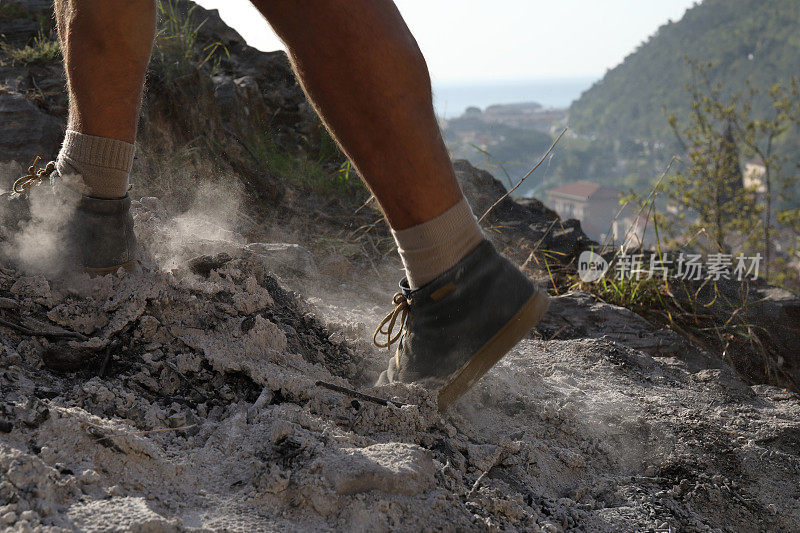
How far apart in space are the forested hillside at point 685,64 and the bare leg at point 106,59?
162ft

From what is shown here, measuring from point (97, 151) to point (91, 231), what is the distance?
8.1 inches

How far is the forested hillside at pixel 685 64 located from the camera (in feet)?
156

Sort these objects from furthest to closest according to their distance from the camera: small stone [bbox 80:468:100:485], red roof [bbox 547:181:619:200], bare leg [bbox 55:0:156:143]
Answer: red roof [bbox 547:181:619:200] → bare leg [bbox 55:0:156:143] → small stone [bbox 80:468:100:485]

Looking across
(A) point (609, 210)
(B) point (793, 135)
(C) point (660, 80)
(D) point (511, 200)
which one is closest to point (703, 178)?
(D) point (511, 200)

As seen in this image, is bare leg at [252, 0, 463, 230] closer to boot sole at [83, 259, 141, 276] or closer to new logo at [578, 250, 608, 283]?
boot sole at [83, 259, 141, 276]

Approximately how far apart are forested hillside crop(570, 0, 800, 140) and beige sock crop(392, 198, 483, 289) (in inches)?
1939

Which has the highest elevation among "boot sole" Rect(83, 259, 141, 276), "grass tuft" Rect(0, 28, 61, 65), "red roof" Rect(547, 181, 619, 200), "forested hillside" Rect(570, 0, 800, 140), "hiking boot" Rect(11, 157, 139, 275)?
"forested hillside" Rect(570, 0, 800, 140)

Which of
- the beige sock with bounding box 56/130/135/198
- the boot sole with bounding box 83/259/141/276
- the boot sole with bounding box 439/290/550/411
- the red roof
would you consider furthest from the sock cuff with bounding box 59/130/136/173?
the red roof

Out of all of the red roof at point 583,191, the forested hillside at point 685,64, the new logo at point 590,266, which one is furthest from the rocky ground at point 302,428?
the forested hillside at point 685,64

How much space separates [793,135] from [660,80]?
41.9ft

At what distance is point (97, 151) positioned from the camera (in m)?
1.52

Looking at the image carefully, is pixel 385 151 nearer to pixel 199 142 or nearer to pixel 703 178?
pixel 199 142

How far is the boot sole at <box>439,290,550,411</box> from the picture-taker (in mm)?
1283

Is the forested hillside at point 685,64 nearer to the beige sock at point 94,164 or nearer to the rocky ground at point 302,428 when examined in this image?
the rocky ground at point 302,428
